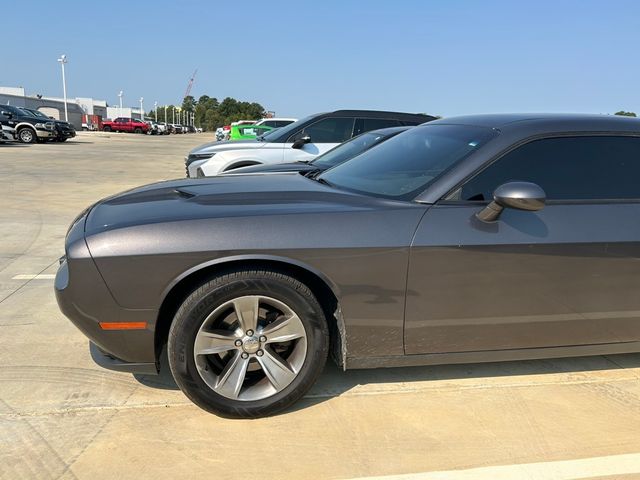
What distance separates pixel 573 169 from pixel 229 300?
2.08m

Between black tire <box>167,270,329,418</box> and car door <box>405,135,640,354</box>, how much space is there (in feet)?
1.66

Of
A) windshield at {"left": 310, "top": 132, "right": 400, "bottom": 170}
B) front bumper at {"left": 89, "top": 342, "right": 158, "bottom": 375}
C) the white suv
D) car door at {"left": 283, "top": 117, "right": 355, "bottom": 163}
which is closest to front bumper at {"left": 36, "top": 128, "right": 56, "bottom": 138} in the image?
the white suv

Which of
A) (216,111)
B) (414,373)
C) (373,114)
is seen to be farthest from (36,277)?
(216,111)

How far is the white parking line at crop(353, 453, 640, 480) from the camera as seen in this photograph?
91.5 inches

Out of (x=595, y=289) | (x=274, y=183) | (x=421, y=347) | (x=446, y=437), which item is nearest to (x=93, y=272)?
(x=274, y=183)

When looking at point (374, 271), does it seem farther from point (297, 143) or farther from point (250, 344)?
point (297, 143)

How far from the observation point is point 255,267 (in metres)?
2.59

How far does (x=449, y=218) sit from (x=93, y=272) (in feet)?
5.97

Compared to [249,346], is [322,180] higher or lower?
higher

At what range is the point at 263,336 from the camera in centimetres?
265

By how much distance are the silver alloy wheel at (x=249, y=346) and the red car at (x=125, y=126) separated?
189 feet

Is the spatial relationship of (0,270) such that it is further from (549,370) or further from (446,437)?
(549,370)

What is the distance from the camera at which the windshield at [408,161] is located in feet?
9.56

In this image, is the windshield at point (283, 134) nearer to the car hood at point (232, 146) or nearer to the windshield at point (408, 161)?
the car hood at point (232, 146)
